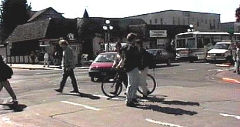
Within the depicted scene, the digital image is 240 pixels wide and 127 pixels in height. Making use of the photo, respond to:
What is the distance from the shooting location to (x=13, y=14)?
8756cm

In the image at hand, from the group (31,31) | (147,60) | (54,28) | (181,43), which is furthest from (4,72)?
(31,31)

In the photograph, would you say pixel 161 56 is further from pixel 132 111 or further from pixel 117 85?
pixel 132 111

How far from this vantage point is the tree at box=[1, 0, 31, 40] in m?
86.5

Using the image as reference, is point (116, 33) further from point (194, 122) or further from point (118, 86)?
point (194, 122)

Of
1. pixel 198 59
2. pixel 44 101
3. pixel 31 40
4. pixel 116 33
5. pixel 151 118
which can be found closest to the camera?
pixel 151 118

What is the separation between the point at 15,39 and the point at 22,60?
147 inches

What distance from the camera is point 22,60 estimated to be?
63812 millimetres

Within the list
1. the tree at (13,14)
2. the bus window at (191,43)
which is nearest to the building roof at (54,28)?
the bus window at (191,43)

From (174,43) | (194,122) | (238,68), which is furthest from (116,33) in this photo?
(194,122)

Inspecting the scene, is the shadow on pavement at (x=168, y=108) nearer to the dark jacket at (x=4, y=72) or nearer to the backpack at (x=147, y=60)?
the backpack at (x=147, y=60)

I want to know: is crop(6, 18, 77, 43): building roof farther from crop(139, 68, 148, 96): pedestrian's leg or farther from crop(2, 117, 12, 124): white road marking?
crop(2, 117, 12, 124): white road marking

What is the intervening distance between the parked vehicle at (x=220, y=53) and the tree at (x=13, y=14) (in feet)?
170

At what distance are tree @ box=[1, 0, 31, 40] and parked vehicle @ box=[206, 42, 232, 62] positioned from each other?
5186 cm

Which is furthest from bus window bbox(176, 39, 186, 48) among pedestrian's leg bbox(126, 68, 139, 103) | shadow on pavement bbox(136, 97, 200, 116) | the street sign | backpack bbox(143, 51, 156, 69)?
pedestrian's leg bbox(126, 68, 139, 103)
